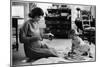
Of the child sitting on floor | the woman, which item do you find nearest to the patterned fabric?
the woman

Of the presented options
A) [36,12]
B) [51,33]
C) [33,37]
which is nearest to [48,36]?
[51,33]

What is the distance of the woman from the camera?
91.3 inches

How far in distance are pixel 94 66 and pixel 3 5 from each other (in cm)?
143

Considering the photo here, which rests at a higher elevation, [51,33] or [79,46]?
[51,33]

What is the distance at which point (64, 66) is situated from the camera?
2482mm

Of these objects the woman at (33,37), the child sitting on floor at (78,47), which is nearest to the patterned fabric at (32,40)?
Answer: the woman at (33,37)

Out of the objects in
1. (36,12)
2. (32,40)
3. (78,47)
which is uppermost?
(36,12)

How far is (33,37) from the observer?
2.35m

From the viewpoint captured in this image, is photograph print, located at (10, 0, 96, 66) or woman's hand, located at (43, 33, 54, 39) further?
woman's hand, located at (43, 33, 54, 39)

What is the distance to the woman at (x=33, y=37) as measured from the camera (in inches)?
91.3

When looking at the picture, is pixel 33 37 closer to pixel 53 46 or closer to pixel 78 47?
pixel 53 46

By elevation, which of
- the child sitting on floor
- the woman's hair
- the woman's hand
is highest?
the woman's hair

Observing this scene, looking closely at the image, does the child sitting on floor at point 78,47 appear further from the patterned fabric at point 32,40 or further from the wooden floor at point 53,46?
the patterned fabric at point 32,40

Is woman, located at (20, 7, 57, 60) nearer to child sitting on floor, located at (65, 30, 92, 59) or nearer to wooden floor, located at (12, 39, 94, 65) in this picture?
wooden floor, located at (12, 39, 94, 65)
